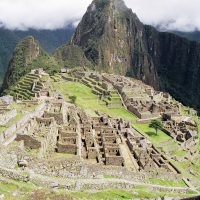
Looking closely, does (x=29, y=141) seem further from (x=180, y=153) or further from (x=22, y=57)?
(x=22, y=57)

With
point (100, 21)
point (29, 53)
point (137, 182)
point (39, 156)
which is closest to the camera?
point (39, 156)

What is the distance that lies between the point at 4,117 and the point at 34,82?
45.5 m

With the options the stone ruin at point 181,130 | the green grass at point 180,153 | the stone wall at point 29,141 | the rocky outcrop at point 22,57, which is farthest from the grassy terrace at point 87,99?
the rocky outcrop at point 22,57

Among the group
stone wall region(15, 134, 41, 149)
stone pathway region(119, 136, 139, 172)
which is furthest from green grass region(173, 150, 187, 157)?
stone wall region(15, 134, 41, 149)

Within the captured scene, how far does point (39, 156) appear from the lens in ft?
65.1

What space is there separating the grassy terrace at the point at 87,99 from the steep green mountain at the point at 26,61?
2679cm

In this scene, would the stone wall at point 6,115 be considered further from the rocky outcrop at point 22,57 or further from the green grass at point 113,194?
the rocky outcrop at point 22,57

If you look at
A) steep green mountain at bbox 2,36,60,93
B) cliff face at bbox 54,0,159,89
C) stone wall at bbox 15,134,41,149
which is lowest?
stone wall at bbox 15,134,41,149

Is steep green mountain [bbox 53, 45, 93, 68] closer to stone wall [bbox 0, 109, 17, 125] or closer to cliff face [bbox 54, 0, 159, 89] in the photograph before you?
cliff face [bbox 54, 0, 159, 89]

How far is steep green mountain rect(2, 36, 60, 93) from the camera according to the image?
10256cm

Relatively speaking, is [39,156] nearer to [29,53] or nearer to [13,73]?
[13,73]

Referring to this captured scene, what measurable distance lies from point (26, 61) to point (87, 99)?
191 feet

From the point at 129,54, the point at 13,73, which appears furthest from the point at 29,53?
the point at 129,54

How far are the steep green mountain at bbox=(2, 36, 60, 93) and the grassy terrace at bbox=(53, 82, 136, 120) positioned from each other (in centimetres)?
2679
